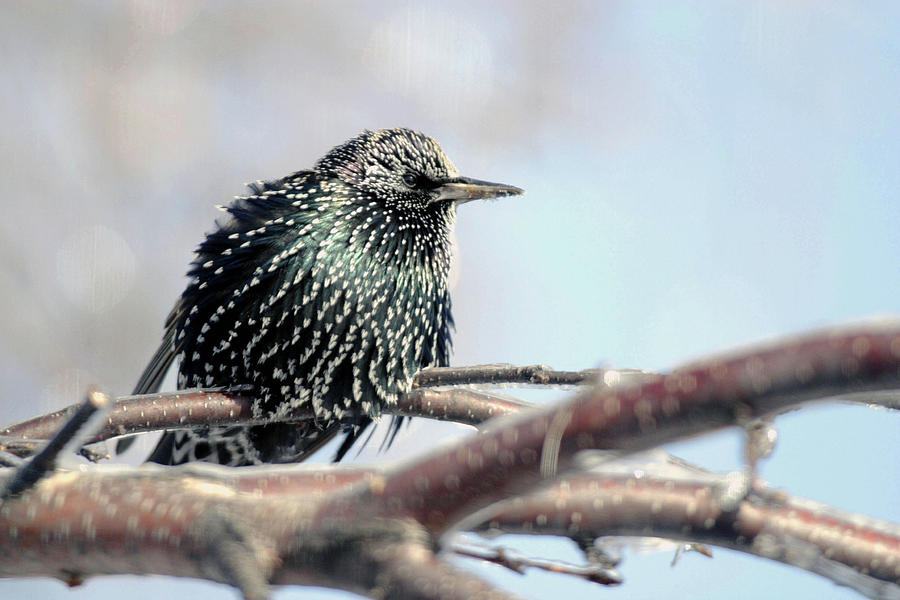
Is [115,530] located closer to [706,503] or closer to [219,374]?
[706,503]

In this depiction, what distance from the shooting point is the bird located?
9.81 ft

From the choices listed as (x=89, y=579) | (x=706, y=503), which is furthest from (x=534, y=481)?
(x=89, y=579)

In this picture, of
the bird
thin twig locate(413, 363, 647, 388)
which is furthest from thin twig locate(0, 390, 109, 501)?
the bird

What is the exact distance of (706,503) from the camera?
3.52 ft

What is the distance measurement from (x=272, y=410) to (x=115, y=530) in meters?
1.86

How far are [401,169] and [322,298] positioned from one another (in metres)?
0.64

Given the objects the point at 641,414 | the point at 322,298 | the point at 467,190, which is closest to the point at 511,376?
the point at 322,298

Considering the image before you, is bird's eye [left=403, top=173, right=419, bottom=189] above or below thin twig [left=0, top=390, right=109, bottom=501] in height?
above

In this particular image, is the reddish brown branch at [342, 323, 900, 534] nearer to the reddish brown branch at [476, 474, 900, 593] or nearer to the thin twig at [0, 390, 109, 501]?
the reddish brown branch at [476, 474, 900, 593]

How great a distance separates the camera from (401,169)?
342 cm

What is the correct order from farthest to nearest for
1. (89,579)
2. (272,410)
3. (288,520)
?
(272,410) → (89,579) → (288,520)

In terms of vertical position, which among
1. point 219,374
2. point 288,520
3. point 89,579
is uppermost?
point 219,374

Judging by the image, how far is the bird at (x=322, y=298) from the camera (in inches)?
118

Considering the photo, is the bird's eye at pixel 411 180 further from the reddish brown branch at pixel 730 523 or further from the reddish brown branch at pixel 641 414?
the reddish brown branch at pixel 641 414
